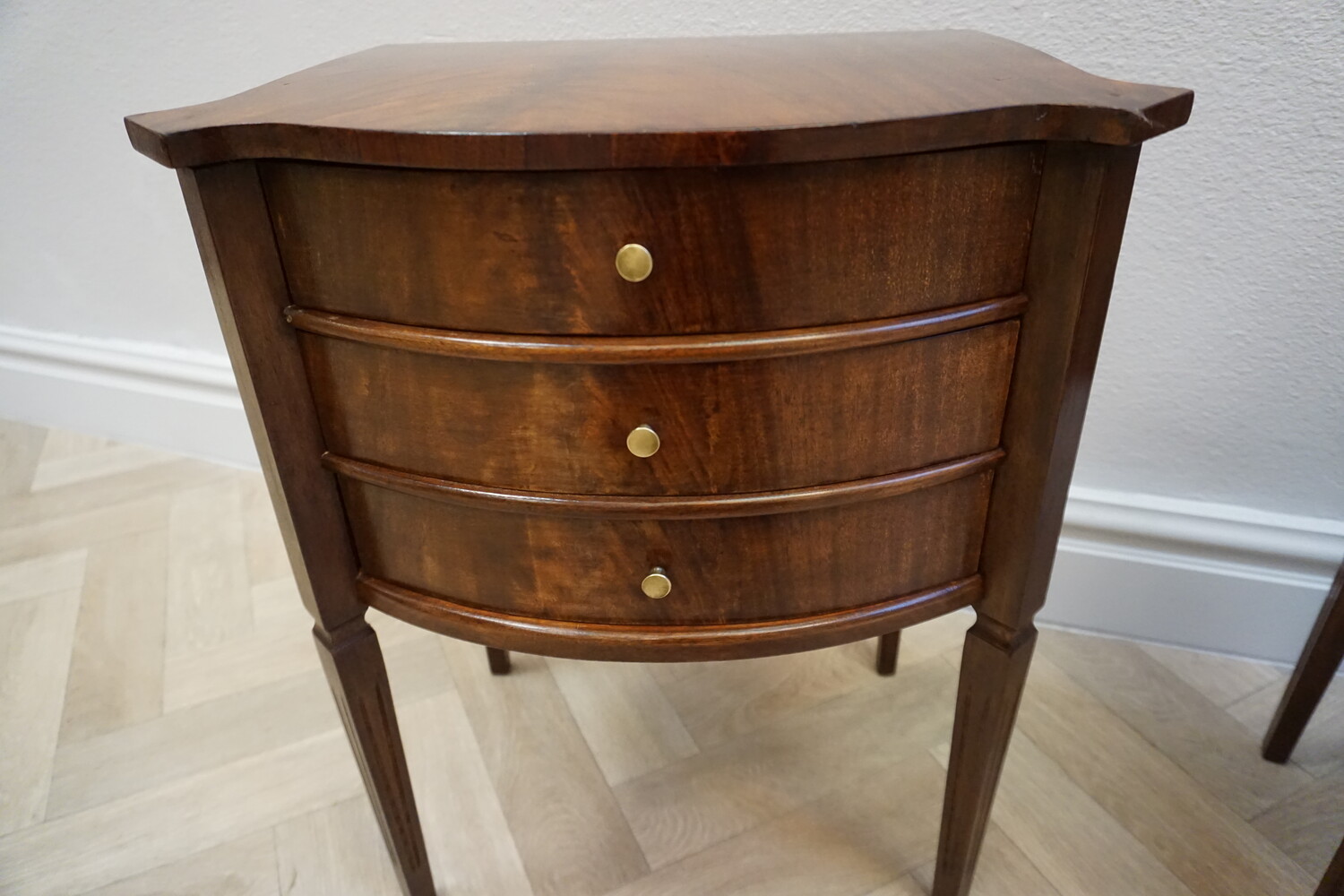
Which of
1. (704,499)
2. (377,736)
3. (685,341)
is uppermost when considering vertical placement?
(685,341)

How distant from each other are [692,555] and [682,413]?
4.2 inches

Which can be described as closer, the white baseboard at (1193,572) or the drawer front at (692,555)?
the drawer front at (692,555)

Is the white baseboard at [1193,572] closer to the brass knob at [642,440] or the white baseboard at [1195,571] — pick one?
the white baseboard at [1195,571]

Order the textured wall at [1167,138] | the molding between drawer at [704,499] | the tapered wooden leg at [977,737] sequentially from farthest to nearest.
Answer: the textured wall at [1167,138], the tapered wooden leg at [977,737], the molding between drawer at [704,499]

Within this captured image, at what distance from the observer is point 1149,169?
91 centimetres

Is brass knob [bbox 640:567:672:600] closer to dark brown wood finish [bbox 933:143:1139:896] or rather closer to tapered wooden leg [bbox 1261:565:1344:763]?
dark brown wood finish [bbox 933:143:1139:896]

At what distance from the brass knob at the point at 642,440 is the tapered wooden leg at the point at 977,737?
31 cm

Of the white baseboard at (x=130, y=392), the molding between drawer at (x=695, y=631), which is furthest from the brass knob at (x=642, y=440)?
the white baseboard at (x=130, y=392)

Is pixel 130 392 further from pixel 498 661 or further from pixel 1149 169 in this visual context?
pixel 1149 169

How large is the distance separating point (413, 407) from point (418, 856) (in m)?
0.49

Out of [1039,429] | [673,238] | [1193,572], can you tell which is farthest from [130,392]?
[1193,572]

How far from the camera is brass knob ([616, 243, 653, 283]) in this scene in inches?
18.3

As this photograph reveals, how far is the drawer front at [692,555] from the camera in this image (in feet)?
1.87

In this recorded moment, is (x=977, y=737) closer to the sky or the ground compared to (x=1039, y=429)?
closer to the ground
